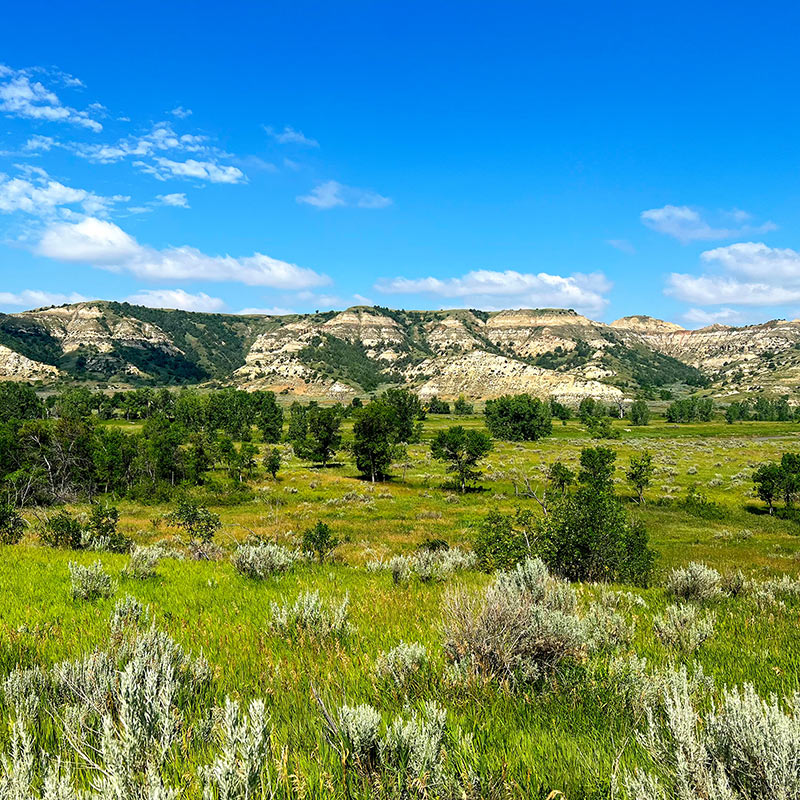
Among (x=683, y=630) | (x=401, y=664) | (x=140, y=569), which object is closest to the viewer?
(x=401, y=664)

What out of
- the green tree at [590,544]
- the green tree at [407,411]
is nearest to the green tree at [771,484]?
the green tree at [590,544]

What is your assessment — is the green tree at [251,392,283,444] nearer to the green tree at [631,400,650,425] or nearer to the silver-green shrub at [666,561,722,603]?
the silver-green shrub at [666,561,722,603]

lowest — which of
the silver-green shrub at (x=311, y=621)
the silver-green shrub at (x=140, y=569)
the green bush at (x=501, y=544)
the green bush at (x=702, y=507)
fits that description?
the green bush at (x=702, y=507)

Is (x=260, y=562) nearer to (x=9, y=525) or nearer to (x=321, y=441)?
(x=9, y=525)

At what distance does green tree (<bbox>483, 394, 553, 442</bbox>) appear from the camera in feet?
388

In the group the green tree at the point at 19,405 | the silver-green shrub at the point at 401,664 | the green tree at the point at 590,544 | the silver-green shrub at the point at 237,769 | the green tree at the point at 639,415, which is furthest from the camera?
the green tree at the point at 639,415

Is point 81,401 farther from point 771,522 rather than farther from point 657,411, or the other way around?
point 657,411

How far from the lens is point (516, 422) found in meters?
123

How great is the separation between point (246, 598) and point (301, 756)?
535 cm

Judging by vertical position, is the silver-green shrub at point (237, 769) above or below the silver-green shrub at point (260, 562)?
above

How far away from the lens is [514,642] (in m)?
4.09

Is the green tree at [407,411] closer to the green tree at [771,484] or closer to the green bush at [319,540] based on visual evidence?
the green tree at [771,484]

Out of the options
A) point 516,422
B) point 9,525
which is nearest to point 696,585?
point 9,525

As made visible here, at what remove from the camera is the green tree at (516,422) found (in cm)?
11825
